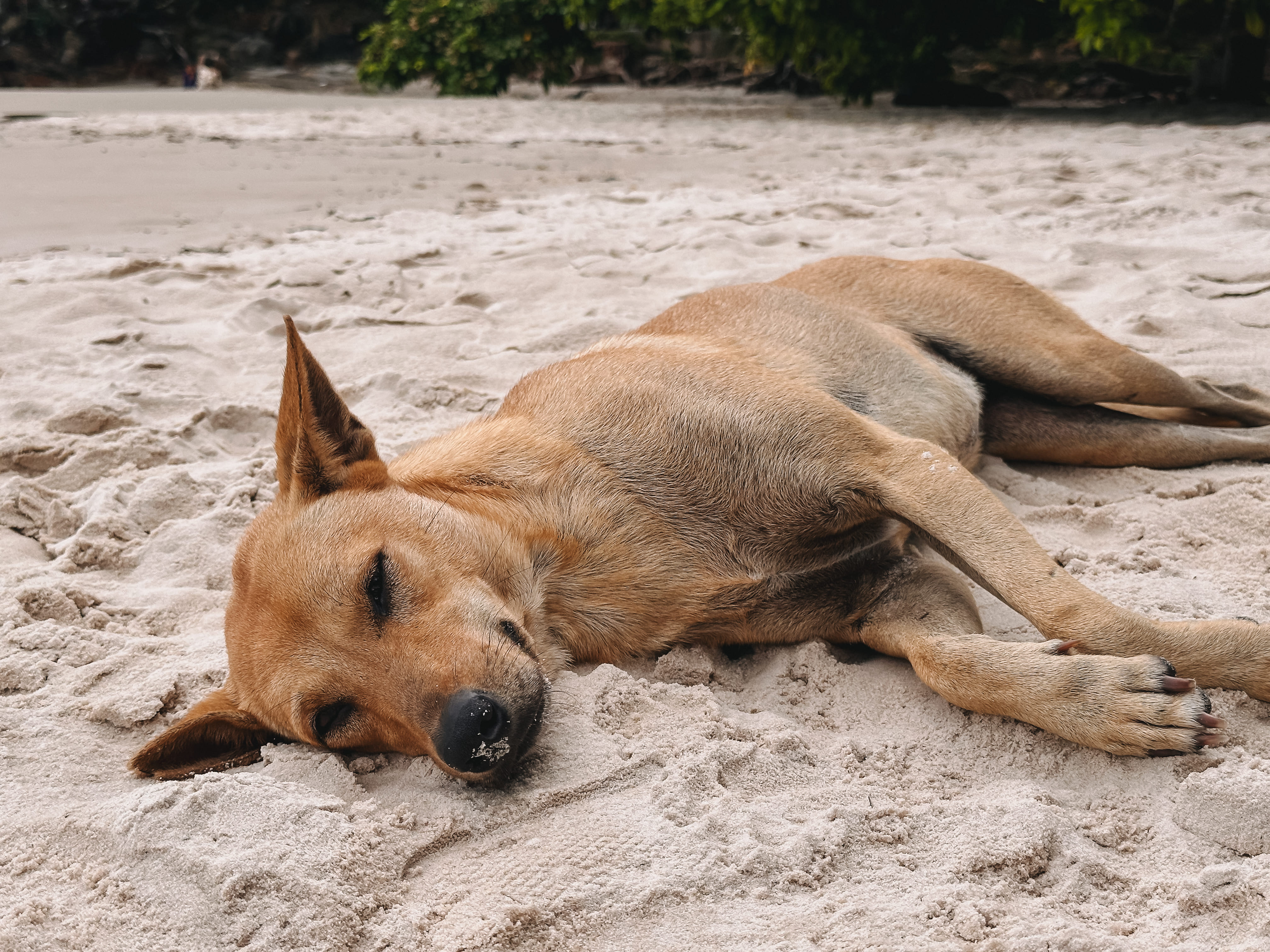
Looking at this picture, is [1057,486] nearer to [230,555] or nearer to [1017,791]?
[1017,791]

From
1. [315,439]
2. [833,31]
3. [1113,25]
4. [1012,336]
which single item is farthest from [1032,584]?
[833,31]

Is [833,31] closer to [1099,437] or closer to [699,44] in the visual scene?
[1099,437]

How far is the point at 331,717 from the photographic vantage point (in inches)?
104

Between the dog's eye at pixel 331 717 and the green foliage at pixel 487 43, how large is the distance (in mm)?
18470

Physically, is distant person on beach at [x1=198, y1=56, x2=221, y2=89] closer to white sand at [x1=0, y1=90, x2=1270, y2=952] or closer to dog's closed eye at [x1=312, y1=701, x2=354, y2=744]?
white sand at [x1=0, y1=90, x2=1270, y2=952]

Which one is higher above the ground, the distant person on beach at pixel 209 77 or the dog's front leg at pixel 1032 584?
the distant person on beach at pixel 209 77

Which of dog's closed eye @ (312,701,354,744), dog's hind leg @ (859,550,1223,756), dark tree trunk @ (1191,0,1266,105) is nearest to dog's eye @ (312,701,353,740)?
dog's closed eye @ (312,701,354,744)

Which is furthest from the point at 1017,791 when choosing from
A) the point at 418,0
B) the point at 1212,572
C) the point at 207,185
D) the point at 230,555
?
the point at 418,0

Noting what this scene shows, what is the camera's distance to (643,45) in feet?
78.1

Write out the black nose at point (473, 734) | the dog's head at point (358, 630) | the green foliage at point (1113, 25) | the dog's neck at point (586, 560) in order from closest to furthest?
the black nose at point (473, 734)
the dog's head at point (358, 630)
the dog's neck at point (586, 560)
the green foliage at point (1113, 25)

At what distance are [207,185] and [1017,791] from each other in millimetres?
8938

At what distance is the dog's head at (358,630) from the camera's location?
2441 mm

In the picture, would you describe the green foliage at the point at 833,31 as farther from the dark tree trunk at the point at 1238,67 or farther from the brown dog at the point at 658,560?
the brown dog at the point at 658,560

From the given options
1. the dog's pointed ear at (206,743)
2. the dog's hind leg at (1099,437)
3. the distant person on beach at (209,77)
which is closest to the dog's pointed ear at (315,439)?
the dog's pointed ear at (206,743)
